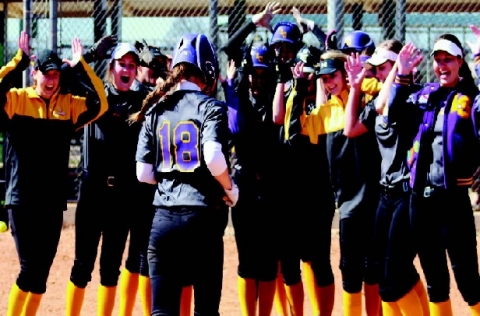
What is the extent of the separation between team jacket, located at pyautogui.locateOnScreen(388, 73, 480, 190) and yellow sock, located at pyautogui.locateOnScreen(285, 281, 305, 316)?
1562mm

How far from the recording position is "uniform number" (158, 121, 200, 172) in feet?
16.0

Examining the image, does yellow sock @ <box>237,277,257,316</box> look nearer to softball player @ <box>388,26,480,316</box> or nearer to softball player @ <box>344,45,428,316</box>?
softball player @ <box>344,45,428,316</box>

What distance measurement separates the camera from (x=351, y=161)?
6309 mm

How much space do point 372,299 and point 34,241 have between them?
7.80 ft

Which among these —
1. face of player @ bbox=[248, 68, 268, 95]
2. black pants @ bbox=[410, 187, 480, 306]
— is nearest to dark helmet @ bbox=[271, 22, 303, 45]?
face of player @ bbox=[248, 68, 268, 95]

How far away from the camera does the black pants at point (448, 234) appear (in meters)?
5.48

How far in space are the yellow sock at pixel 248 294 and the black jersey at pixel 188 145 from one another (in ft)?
6.11

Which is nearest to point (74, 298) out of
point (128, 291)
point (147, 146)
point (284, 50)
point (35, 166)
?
point (128, 291)

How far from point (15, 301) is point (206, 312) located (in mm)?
1842

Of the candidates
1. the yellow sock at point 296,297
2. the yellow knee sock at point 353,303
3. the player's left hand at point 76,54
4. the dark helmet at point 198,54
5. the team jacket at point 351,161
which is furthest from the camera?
the yellow sock at point 296,297

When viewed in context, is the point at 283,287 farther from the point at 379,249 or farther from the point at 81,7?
the point at 81,7

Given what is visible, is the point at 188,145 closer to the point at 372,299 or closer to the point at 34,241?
the point at 34,241

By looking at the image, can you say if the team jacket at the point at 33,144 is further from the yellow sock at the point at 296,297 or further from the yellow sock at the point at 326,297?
the yellow sock at the point at 326,297

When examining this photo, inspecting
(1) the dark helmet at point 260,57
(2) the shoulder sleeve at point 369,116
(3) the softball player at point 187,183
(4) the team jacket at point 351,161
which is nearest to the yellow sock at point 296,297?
(4) the team jacket at point 351,161
